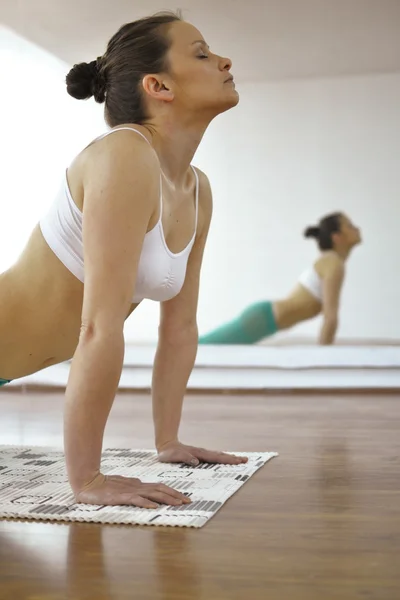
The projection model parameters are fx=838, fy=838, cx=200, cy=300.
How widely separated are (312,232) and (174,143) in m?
2.10

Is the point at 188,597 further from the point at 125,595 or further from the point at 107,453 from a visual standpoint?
the point at 107,453

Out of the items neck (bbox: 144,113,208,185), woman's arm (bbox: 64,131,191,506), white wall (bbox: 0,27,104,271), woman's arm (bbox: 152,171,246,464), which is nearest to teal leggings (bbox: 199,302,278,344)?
white wall (bbox: 0,27,104,271)

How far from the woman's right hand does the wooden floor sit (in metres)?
0.11

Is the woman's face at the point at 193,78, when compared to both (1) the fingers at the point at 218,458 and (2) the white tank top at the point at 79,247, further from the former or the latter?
(1) the fingers at the point at 218,458

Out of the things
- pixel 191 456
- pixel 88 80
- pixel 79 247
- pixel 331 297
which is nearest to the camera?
pixel 79 247

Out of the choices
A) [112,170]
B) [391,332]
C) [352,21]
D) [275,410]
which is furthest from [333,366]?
[112,170]

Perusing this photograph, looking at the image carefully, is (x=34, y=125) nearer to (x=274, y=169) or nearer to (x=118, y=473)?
(x=274, y=169)

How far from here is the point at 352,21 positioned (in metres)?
3.79

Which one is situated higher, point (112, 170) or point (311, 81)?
point (311, 81)

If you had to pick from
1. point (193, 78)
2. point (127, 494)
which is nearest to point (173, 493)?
point (127, 494)

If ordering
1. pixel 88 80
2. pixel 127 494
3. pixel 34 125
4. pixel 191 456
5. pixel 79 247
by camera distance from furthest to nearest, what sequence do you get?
pixel 34 125, pixel 191 456, pixel 88 80, pixel 79 247, pixel 127 494

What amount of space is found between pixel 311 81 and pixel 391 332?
1215 millimetres

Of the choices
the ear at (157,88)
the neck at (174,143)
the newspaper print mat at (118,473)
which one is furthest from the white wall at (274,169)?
Answer: the ear at (157,88)

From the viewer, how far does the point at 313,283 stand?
382cm
